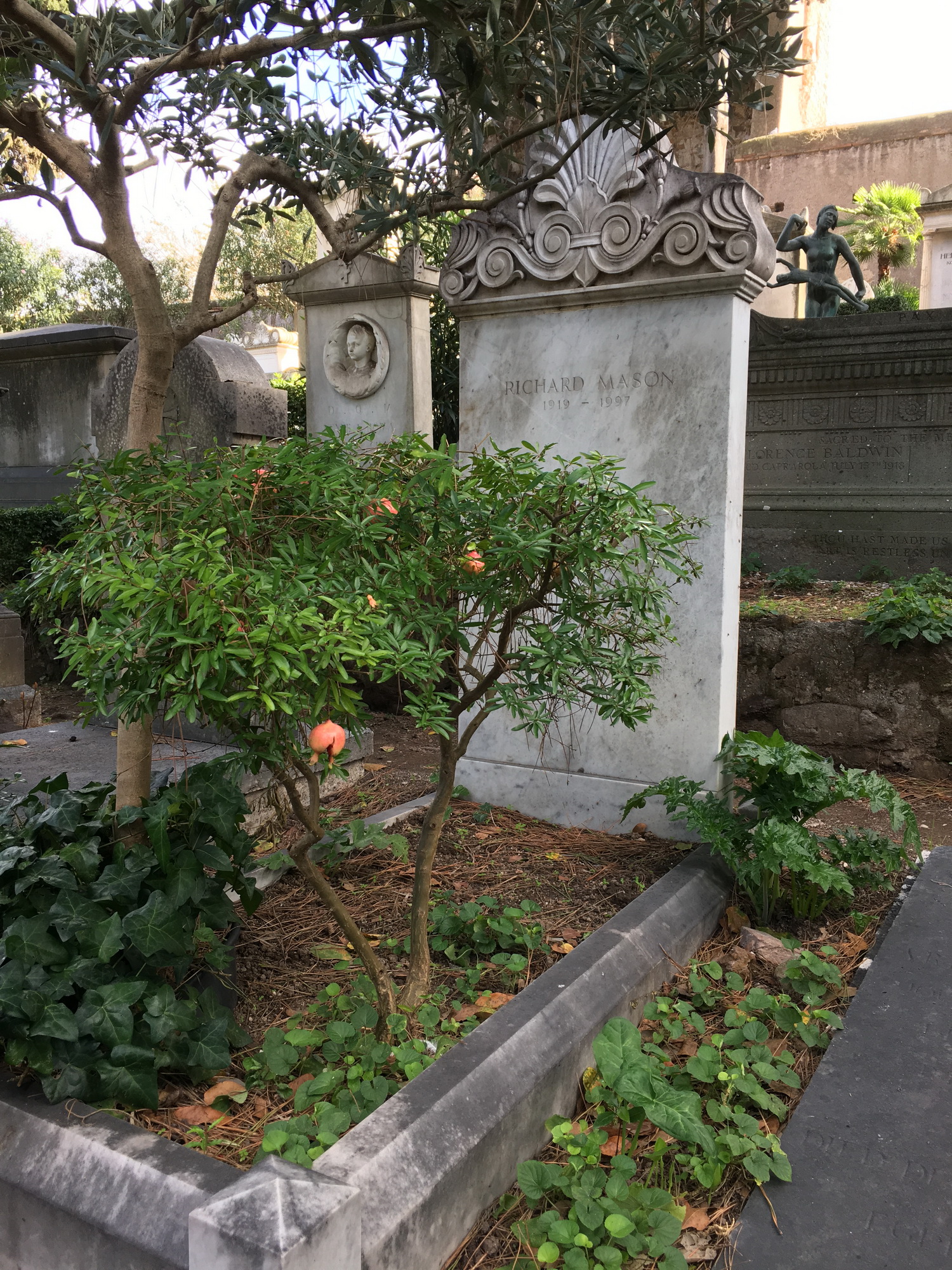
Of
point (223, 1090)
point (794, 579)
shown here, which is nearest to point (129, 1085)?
point (223, 1090)

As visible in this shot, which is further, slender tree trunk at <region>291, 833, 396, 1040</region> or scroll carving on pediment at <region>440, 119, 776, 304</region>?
scroll carving on pediment at <region>440, 119, 776, 304</region>

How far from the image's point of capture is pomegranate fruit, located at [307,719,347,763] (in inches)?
74.7

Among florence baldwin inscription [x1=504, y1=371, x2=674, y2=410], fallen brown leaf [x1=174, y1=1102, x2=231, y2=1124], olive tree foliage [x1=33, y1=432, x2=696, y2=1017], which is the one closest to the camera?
olive tree foliage [x1=33, y1=432, x2=696, y2=1017]

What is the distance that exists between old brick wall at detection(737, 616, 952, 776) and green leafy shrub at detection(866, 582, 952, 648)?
0.07 meters

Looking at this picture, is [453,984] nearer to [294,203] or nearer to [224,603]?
[224,603]

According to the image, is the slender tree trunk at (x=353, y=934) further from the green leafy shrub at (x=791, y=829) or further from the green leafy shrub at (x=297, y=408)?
the green leafy shrub at (x=297, y=408)

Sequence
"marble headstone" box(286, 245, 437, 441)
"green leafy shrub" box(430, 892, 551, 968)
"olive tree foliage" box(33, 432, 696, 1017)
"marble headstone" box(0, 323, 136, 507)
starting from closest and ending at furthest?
"olive tree foliage" box(33, 432, 696, 1017) < "green leafy shrub" box(430, 892, 551, 968) < "marble headstone" box(286, 245, 437, 441) < "marble headstone" box(0, 323, 136, 507)

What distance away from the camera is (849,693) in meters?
5.36

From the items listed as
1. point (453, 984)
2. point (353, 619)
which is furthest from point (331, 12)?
point (453, 984)

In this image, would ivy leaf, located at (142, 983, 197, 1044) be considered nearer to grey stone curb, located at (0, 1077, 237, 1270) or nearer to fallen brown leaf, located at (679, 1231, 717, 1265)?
grey stone curb, located at (0, 1077, 237, 1270)

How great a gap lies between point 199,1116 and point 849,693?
4.33 m

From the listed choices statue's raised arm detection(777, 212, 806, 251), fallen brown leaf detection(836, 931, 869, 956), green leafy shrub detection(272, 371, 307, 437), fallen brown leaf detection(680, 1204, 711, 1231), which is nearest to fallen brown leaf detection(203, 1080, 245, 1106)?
fallen brown leaf detection(680, 1204, 711, 1231)

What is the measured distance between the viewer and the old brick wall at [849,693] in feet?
17.0

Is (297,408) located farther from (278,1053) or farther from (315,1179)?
(315,1179)
